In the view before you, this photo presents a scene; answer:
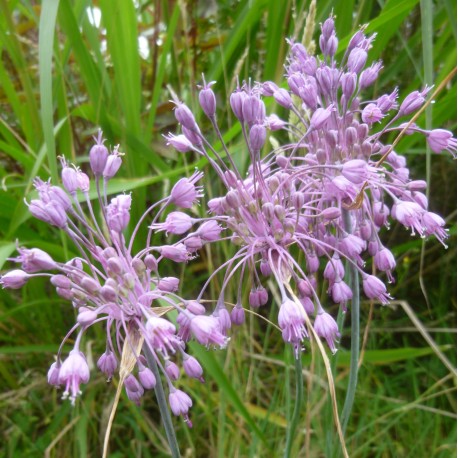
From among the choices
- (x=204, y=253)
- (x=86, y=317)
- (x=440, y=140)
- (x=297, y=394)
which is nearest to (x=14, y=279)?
(x=86, y=317)

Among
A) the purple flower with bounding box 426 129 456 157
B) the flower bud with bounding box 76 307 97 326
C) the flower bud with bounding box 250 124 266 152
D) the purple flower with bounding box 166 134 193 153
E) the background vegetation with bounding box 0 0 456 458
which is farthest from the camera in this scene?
the background vegetation with bounding box 0 0 456 458

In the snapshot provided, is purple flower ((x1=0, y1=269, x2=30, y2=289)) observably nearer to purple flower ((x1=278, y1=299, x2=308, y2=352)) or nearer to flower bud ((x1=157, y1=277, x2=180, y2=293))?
flower bud ((x1=157, y1=277, x2=180, y2=293))

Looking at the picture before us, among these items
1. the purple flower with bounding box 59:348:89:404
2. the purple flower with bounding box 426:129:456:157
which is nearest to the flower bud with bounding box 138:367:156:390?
the purple flower with bounding box 59:348:89:404

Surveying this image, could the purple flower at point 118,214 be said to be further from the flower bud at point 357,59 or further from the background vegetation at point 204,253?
the background vegetation at point 204,253

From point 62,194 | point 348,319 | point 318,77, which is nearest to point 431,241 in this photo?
point 348,319

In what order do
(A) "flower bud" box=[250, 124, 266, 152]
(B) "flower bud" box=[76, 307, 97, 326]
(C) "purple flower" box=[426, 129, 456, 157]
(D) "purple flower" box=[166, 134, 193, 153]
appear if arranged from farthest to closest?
1. (C) "purple flower" box=[426, 129, 456, 157]
2. (D) "purple flower" box=[166, 134, 193, 153]
3. (A) "flower bud" box=[250, 124, 266, 152]
4. (B) "flower bud" box=[76, 307, 97, 326]

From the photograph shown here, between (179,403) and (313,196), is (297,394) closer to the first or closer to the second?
(179,403)
